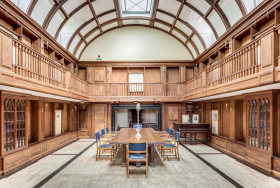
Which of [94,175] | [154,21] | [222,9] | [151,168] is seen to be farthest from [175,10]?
[94,175]

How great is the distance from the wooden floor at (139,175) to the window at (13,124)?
0.86 metres

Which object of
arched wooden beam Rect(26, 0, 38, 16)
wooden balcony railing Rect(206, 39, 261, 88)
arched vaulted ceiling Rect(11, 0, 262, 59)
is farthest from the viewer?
arched vaulted ceiling Rect(11, 0, 262, 59)

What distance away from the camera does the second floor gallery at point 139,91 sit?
4750mm

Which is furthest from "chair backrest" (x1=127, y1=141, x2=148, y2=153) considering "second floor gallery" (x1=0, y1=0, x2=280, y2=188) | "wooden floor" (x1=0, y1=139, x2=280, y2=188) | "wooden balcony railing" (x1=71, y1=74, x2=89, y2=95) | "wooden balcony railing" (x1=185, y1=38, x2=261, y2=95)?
"wooden balcony railing" (x1=71, y1=74, x2=89, y2=95)

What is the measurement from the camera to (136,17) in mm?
11188

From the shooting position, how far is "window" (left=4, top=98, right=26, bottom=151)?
5.36 m

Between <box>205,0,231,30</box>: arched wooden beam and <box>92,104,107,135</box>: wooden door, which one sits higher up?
<box>205,0,231,30</box>: arched wooden beam

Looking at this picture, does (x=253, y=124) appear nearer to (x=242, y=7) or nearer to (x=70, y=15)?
(x=242, y=7)

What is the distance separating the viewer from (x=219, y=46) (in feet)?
27.7

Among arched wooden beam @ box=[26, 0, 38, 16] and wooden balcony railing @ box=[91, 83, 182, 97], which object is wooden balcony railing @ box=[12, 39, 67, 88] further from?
wooden balcony railing @ box=[91, 83, 182, 97]

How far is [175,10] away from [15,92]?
8.21 meters

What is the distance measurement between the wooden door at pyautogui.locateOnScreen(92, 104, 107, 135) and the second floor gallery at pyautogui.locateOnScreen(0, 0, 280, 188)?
0.29ft

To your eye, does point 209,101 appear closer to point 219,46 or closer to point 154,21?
point 219,46

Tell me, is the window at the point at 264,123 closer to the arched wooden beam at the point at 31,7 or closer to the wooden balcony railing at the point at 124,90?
the wooden balcony railing at the point at 124,90
